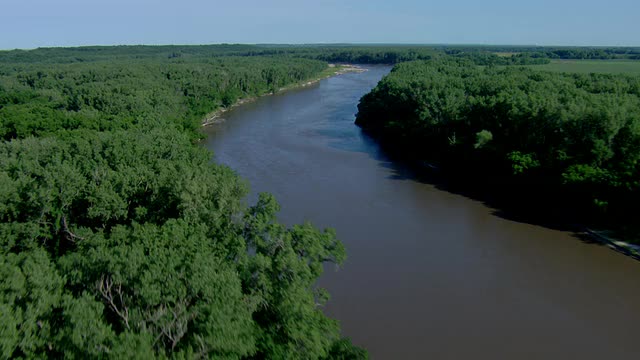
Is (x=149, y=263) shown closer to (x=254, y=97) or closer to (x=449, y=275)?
(x=449, y=275)

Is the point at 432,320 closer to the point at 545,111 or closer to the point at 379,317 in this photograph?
the point at 379,317

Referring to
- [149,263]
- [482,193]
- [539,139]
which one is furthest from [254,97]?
[149,263]

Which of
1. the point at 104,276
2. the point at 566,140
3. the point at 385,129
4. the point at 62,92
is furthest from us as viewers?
the point at 62,92

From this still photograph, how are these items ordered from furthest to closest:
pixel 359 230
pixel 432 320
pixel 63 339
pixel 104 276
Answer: pixel 359 230
pixel 432 320
pixel 104 276
pixel 63 339

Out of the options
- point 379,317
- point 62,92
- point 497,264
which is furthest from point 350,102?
point 379,317

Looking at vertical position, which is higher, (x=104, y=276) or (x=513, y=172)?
(x=104, y=276)

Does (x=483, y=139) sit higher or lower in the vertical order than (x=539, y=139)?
lower

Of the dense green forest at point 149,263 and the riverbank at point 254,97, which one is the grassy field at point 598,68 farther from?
the dense green forest at point 149,263
